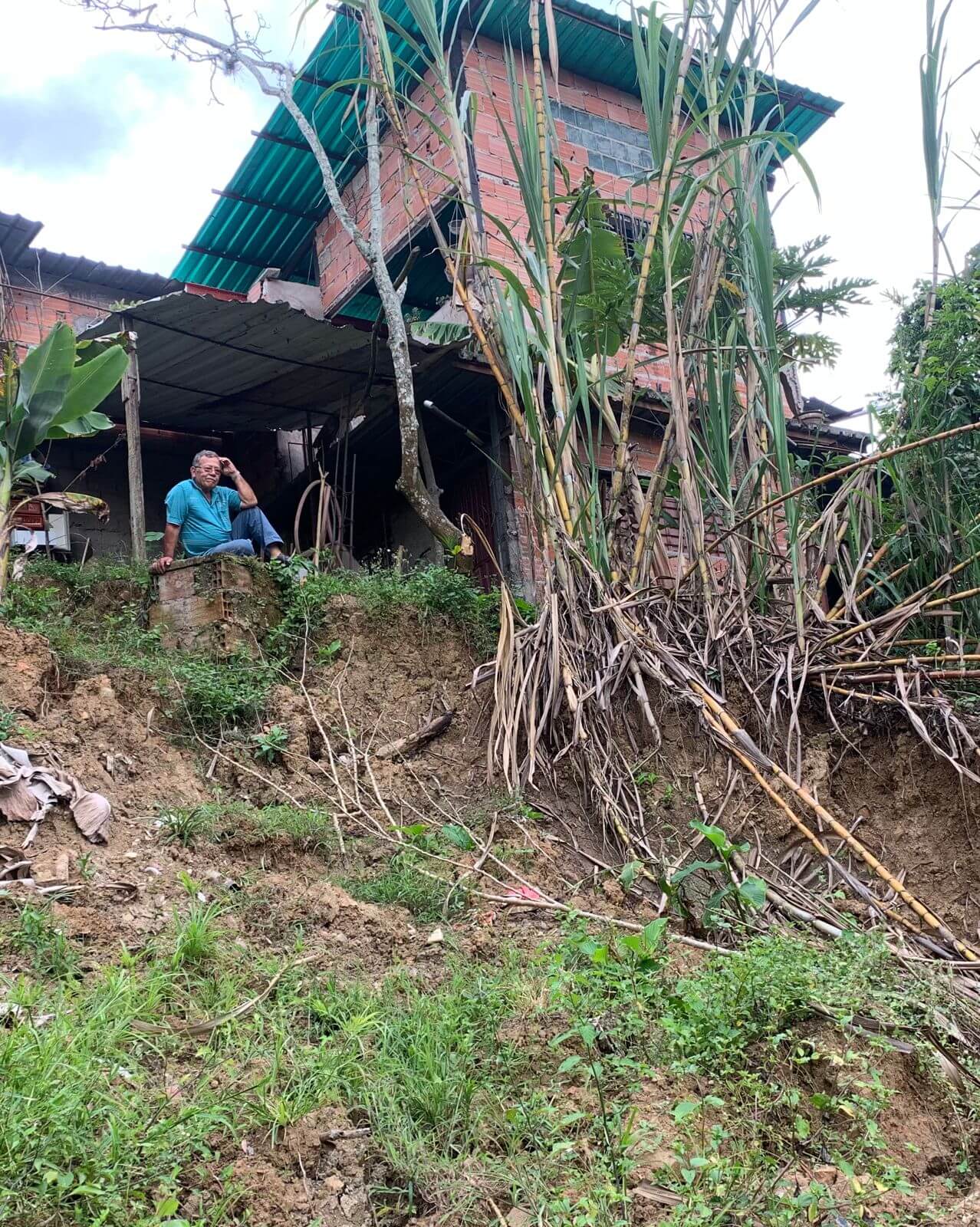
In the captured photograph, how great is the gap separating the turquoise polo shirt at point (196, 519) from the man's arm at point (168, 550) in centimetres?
4

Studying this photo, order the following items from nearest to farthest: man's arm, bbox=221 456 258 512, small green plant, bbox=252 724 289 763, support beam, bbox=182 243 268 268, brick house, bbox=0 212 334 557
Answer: small green plant, bbox=252 724 289 763
man's arm, bbox=221 456 258 512
brick house, bbox=0 212 334 557
support beam, bbox=182 243 268 268

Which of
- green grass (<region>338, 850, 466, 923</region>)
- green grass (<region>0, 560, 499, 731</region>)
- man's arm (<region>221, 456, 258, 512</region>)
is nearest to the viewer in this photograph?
green grass (<region>338, 850, 466, 923</region>)

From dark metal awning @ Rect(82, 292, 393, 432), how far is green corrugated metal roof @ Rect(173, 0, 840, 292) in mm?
1389

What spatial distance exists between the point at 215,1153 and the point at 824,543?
10.5 ft

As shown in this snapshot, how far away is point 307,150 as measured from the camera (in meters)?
8.53

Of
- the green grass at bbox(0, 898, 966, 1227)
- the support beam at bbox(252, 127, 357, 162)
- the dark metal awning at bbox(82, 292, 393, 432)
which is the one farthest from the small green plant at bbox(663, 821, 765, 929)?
the support beam at bbox(252, 127, 357, 162)

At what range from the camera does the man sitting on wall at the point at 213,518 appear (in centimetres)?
537

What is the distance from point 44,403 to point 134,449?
3.08ft

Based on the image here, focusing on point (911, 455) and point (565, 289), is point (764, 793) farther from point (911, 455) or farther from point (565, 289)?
point (565, 289)

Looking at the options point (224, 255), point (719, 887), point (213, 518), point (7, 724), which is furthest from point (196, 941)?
point (224, 255)

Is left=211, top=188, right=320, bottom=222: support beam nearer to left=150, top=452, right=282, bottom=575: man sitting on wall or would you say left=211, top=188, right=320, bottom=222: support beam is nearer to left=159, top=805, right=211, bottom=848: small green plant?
left=150, top=452, right=282, bottom=575: man sitting on wall

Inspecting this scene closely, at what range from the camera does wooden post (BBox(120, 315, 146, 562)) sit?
6.01 m

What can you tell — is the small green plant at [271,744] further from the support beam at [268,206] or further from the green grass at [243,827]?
the support beam at [268,206]

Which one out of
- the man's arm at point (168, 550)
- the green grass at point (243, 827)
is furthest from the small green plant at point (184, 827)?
the man's arm at point (168, 550)
